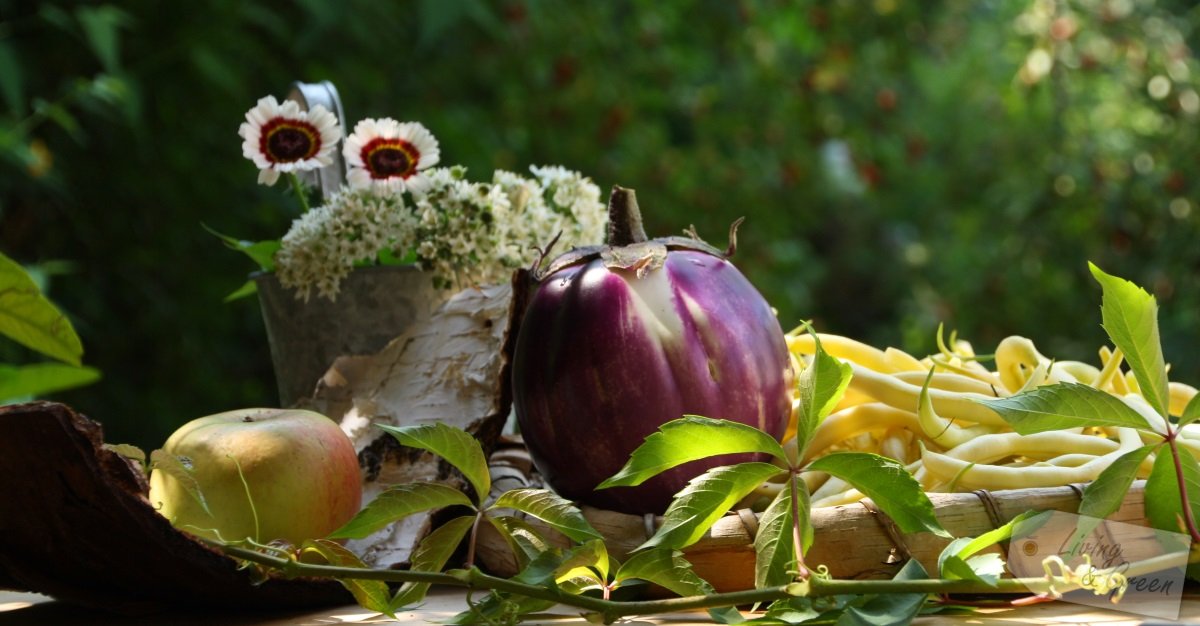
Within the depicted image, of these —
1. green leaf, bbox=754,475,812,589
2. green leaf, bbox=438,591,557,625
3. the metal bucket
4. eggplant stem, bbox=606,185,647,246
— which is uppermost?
eggplant stem, bbox=606,185,647,246

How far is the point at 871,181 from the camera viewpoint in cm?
A: 433

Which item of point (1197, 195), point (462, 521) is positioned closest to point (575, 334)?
point (462, 521)

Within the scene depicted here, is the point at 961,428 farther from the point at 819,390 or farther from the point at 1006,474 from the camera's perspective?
the point at 819,390

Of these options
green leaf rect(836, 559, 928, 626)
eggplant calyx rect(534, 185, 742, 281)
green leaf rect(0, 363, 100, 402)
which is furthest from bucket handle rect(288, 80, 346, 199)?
green leaf rect(0, 363, 100, 402)

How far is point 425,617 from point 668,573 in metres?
0.18

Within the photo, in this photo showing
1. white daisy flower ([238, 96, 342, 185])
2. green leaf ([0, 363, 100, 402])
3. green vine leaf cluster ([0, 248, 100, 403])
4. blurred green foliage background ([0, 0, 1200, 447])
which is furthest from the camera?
blurred green foliage background ([0, 0, 1200, 447])

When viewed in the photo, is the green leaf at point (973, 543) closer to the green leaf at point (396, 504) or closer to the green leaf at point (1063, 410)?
the green leaf at point (1063, 410)

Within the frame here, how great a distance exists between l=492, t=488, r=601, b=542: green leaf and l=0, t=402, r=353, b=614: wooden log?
166 millimetres

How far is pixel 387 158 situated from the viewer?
1168 mm

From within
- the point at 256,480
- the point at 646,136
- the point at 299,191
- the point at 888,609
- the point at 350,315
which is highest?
the point at 646,136

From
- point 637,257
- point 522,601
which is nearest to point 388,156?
point 637,257

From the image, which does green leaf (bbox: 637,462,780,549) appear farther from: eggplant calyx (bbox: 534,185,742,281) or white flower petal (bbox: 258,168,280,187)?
white flower petal (bbox: 258,168,280,187)

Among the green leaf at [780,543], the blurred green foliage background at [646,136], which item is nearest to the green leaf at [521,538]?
the green leaf at [780,543]

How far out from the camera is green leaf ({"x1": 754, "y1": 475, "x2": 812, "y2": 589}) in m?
0.70
